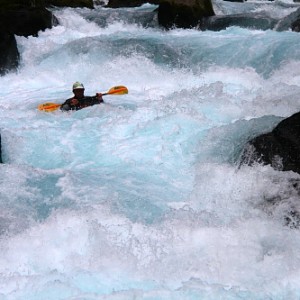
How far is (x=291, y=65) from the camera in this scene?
28.1ft

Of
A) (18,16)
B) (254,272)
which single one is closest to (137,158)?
(254,272)

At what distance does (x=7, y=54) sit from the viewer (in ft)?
35.3

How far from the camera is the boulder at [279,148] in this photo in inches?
166

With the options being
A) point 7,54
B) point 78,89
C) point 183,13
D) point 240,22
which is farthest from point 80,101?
Result: point 183,13

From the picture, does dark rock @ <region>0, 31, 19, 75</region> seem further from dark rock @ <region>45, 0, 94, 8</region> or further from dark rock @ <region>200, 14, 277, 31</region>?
dark rock @ <region>45, 0, 94, 8</region>

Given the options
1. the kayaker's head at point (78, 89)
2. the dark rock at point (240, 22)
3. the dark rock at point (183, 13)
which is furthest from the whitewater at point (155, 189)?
the dark rock at point (183, 13)

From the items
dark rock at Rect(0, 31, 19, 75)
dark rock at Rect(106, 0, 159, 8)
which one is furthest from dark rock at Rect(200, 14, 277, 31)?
dark rock at Rect(106, 0, 159, 8)

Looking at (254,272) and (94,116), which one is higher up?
(254,272)

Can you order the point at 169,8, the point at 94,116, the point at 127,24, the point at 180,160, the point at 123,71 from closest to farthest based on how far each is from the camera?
1. the point at 180,160
2. the point at 94,116
3. the point at 123,71
4. the point at 169,8
5. the point at 127,24

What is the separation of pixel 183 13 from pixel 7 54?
5.33 m

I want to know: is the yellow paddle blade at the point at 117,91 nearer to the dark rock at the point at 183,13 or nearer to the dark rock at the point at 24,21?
the dark rock at the point at 24,21

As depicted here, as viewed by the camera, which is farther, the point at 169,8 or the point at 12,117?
the point at 169,8

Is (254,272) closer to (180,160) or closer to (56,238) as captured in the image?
(56,238)

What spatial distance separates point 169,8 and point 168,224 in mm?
11131
